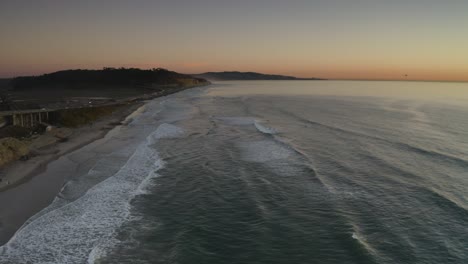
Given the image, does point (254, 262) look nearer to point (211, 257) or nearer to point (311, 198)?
point (211, 257)

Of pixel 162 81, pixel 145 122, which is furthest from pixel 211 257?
pixel 162 81

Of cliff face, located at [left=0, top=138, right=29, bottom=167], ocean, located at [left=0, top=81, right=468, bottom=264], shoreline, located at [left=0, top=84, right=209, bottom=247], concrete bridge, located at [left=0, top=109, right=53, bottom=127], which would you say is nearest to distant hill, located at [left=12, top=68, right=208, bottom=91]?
concrete bridge, located at [left=0, top=109, right=53, bottom=127]

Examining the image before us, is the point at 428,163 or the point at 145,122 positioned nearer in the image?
the point at 428,163

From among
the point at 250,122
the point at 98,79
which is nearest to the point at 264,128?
the point at 250,122

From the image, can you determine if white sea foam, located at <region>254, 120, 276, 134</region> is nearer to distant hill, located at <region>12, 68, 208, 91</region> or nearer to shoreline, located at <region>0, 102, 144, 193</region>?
shoreline, located at <region>0, 102, 144, 193</region>

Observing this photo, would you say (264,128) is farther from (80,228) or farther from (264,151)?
(80,228)
